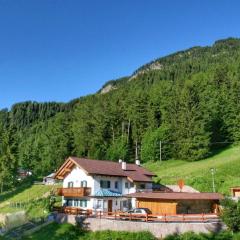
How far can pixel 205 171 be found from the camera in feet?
242

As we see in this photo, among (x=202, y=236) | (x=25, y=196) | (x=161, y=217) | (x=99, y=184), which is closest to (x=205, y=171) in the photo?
(x=99, y=184)

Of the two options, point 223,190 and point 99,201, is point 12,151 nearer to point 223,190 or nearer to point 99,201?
point 99,201

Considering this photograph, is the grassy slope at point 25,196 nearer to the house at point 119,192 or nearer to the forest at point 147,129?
the forest at point 147,129

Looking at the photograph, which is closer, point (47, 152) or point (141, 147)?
point (141, 147)

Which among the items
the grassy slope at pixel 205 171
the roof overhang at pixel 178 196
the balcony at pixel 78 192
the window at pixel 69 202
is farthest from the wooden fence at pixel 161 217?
the grassy slope at pixel 205 171

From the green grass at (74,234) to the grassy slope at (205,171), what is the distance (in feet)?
72.6

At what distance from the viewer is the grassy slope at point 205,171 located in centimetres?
6781

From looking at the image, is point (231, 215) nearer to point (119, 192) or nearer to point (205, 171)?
point (119, 192)

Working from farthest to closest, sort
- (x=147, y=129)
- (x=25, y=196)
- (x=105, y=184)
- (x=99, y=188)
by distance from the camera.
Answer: (x=147, y=129) → (x=25, y=196) → (x=105, y=184) → (x=99, y=188)

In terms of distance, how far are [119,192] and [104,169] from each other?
3824mm

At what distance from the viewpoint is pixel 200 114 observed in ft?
298

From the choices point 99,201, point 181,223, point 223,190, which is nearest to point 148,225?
point 181,223

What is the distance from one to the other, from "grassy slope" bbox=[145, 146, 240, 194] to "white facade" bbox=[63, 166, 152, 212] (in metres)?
9.09

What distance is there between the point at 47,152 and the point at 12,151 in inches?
535
